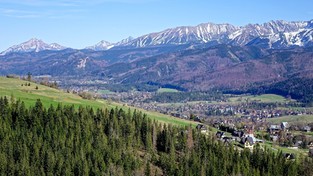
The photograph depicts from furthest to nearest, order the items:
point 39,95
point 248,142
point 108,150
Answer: point 39,95, point 248,142, point 108,150

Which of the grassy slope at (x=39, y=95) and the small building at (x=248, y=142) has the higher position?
the grassy slope at (x=39, y=95)

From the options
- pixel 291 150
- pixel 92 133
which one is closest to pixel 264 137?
pixel 291 150

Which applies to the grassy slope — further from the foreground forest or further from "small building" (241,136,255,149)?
the foreground forest

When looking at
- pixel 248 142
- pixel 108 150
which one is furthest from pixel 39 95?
pixel 248 142

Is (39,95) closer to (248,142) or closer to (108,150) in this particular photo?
(108,150)

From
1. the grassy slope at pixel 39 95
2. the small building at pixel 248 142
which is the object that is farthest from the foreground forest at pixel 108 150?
the grassy slope at pixel 39 95

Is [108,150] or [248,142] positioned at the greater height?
[108,150]

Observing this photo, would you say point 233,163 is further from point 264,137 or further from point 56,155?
point 264,137

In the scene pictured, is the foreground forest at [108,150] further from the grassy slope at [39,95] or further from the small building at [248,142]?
the grassy slope at [39,95]
